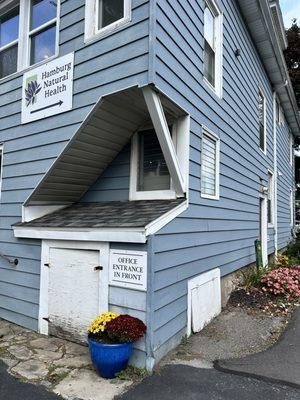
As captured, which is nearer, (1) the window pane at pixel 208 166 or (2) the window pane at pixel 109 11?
(2) the window pane at pixel 109 11

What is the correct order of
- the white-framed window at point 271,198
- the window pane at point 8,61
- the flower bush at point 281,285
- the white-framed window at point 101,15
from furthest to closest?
the white-framed window at point 271,198
the flower bush at point 281,285
the window pane at point 8,61
the white-framed window at point 101,15

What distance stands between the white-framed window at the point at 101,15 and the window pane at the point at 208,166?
2214 millimetres

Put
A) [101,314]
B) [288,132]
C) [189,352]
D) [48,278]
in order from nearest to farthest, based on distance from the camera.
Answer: [101,314] → [189,352] → [48,278] → [288,132]

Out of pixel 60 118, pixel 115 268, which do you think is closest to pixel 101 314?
pixel 115 268

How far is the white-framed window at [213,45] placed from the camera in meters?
6.11

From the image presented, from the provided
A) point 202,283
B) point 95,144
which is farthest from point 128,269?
point 95,144

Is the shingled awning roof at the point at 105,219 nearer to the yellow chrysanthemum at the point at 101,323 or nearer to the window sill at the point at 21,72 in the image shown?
the yellow chrysanthemum at the point at 101,323

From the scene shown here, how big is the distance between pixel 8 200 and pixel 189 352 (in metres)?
3.68

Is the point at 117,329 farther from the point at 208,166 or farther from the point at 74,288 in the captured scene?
the point at 208,166

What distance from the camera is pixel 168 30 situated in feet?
14.2

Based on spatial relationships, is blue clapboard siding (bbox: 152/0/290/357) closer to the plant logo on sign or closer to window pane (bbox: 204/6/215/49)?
window pane (bbox: 204/6/215/49)

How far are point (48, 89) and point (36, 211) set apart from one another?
1884 mm

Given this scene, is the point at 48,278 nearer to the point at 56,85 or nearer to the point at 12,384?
the point at 12,384

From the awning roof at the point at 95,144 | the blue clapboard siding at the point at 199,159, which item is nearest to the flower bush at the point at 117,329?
the blue clapboard siding at the point at 199,159
